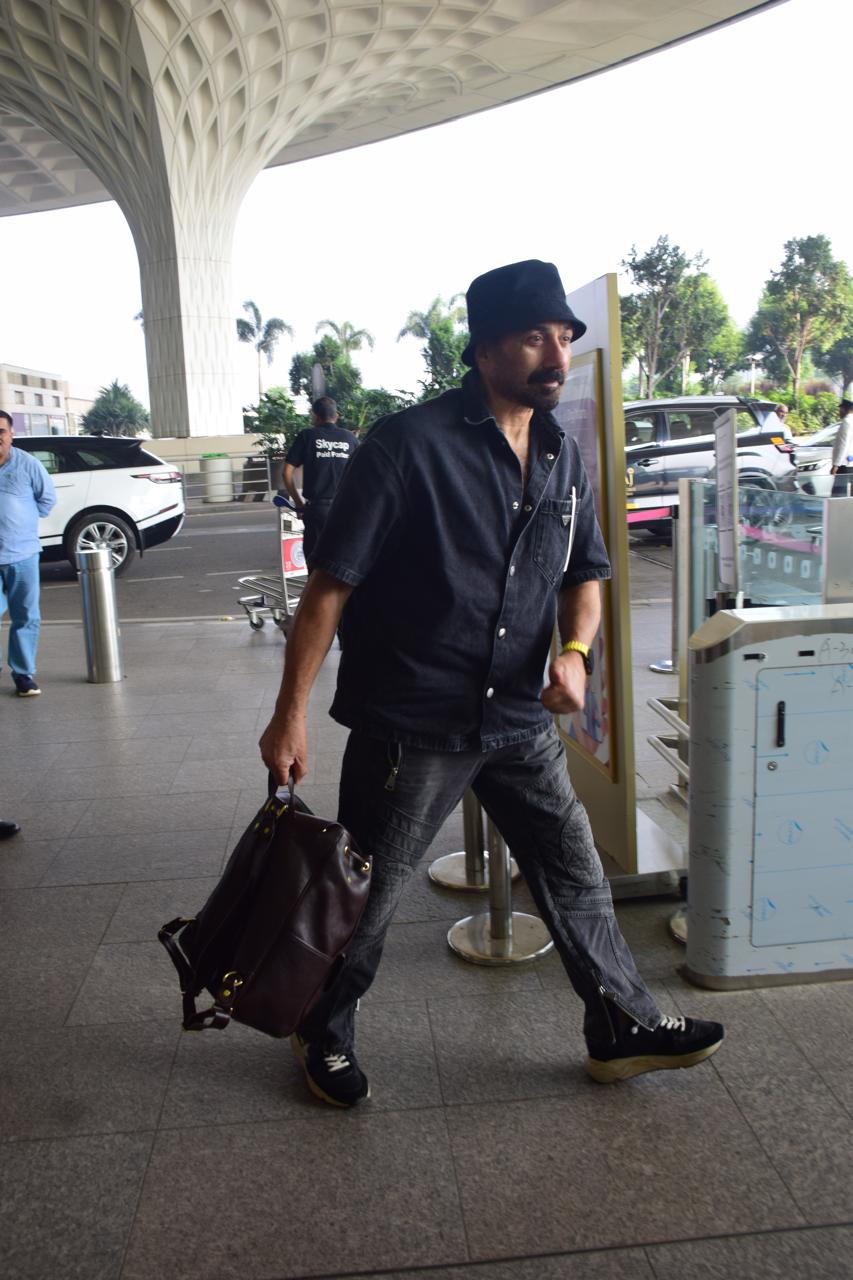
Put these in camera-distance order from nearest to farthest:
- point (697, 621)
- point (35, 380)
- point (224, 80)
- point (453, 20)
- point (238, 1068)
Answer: point (238, 1068) → point (697, 621) → point (224, 80) → point (453, 20) → point (35, 380)

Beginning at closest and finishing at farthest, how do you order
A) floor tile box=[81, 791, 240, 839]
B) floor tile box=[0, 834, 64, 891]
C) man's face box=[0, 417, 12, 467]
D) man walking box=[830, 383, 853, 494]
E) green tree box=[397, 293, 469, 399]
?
1. floor tile box=[0, 834, 64, 891]
2. floor tile box=[81, 791, 240, 839]
3. man's face box=[0, 417, 12, 467]
4. man walking box=[830, 383, 853, 494]
5. green tree box=[397, 293, 469, 399]

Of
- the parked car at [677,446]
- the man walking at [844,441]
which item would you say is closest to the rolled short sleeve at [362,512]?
the man walking at [844,441]

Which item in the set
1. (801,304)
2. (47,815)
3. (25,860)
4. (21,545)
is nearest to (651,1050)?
(25,860)

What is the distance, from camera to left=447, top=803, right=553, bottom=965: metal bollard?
10.8ft

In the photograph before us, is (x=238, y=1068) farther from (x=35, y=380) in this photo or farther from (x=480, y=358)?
(x=35, y=380)

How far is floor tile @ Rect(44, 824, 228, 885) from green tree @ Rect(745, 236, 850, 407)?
58513 mm

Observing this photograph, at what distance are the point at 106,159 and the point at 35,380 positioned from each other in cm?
8559

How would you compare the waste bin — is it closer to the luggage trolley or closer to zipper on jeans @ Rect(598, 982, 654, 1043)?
the luggage trolley

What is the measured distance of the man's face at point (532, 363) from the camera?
230cm

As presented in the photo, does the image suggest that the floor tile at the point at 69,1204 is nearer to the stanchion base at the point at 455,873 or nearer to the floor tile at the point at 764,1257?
the floor tile at the point at 764,1257

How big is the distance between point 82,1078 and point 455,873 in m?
1.62

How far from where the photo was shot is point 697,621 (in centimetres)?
555

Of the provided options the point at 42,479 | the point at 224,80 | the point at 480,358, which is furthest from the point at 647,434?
the point at 224,80

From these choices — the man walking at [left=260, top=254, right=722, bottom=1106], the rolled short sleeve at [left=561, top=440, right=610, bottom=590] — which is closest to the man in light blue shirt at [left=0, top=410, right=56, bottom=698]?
the man walking at [left=260, top=254, right=722, bottom=1106]
